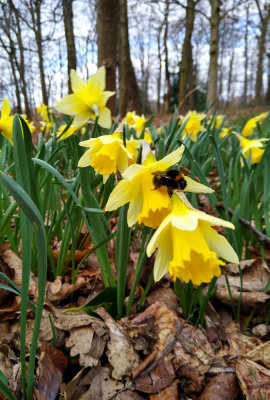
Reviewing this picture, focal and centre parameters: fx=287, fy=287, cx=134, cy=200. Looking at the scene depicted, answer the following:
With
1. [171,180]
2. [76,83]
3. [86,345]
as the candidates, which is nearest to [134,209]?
[171,180]

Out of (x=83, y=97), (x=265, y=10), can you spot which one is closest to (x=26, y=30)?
(x=265, y=10)

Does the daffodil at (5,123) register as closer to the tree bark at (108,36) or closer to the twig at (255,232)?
the twig at (255,232)

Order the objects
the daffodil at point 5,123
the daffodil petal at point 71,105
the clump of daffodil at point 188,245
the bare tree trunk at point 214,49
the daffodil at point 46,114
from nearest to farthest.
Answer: the clump of daffodil at point 188,245 < the daffodil at point 5,123 < the daffodil petal at point 71,105 < the daffodil at point 46,114 < the bare tree trunk at point 214,49

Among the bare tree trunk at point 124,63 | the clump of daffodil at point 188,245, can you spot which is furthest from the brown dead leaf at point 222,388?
the bare tree trunk at point 124,63

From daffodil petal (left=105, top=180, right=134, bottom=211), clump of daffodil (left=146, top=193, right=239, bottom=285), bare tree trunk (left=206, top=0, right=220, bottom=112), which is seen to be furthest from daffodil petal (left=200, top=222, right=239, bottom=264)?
bare tree trunk (left=206, top=0, right=220, bottom=112)

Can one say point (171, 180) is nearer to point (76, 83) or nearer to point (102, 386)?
point (102, 386)

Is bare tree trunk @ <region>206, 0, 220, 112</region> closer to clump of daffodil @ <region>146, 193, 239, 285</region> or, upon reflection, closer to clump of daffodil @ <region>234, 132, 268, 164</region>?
clump of daffodil @ <region>234, 132, 268, 164</region>
